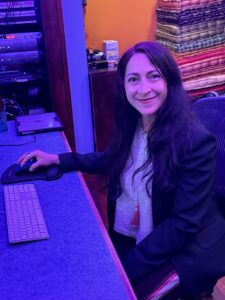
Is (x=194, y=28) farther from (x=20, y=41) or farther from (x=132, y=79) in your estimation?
(x=132, y=79)

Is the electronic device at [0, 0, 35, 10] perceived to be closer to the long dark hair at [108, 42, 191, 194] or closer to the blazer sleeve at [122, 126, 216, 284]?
the long dark hair at [108, 42, 191, 194]

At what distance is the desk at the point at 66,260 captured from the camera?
2.83ft

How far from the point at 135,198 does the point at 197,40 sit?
1.58 m

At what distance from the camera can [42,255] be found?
994 mm

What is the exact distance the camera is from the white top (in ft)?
4.10

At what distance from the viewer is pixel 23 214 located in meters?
1.17

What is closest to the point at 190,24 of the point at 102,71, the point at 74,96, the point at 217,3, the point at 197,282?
the point at 217,3

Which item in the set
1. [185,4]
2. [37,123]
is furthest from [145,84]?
[185,4]

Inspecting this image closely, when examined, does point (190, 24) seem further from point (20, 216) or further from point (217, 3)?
point (20, 216)

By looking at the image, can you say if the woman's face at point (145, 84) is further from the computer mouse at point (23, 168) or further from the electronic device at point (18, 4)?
the electronic device at point (18, 4)

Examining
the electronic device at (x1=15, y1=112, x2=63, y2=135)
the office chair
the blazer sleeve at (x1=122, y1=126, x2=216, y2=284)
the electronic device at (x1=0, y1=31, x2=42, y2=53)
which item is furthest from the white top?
the electronic device at (x1=0, y1=31, x2=42, y2=53)

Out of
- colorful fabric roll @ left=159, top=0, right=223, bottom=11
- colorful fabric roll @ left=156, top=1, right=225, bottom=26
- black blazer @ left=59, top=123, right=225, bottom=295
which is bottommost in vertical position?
black blazer @ left=59, top=123, right=225, bottom=295

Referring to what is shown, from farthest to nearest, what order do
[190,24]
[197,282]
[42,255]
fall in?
[190,24], [197,282], [42,255]

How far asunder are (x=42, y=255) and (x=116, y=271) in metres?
0.21
